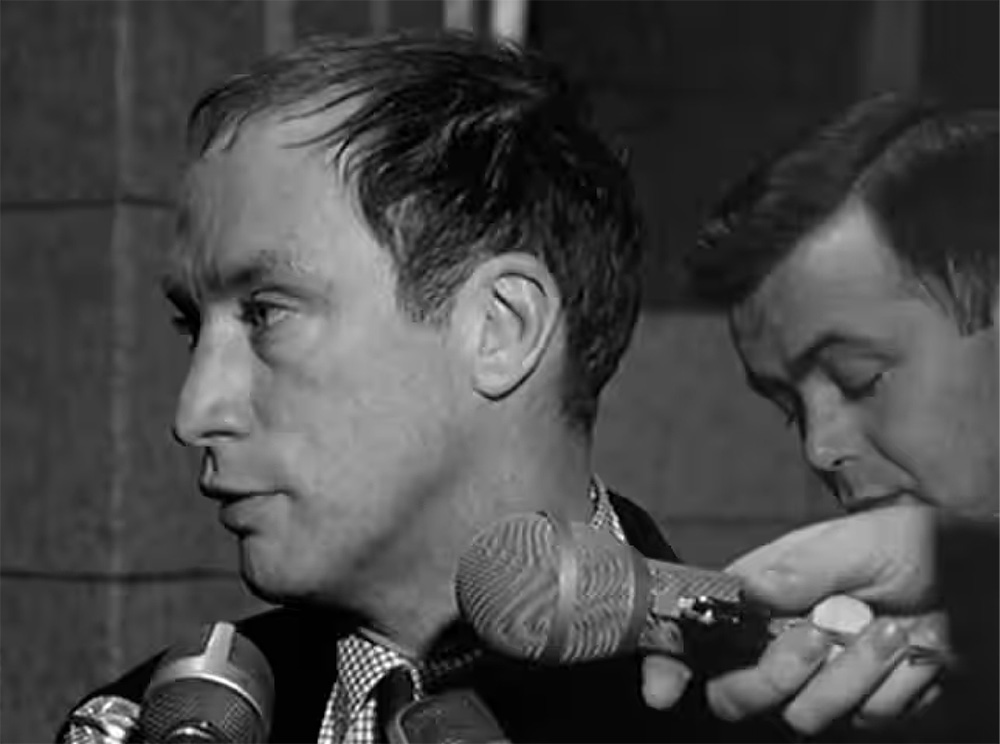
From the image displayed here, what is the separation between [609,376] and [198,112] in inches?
14.4

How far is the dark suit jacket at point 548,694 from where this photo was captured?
1845 mm

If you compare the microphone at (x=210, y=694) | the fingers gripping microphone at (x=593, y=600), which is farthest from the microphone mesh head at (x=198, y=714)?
the fingers gripping microphone at (x=593, y=600)

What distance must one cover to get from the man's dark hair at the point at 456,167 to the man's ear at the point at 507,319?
0.04 feet

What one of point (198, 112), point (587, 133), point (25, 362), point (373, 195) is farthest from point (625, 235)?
point (25, 362)

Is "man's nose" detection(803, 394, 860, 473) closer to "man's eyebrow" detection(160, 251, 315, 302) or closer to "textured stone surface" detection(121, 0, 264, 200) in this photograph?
"man's eyebrow" detection(160, 251, 315, 302)

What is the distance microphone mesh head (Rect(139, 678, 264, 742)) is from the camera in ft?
5.79

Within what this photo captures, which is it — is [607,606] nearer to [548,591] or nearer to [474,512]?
[548,591]

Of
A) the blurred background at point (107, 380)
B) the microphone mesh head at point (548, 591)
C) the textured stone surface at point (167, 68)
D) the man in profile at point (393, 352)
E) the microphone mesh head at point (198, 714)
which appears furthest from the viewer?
the textured stone surface at point (167, 68)

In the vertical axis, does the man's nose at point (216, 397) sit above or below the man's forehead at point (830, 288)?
below

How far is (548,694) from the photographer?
191 cm

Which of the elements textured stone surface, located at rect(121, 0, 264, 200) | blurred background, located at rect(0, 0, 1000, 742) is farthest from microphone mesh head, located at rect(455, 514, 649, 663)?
textured stone surface, located at rect(121, 0, 264, 200)

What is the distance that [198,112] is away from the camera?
6.48ft

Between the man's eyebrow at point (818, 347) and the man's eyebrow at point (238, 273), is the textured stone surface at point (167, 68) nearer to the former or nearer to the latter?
the man's eyebrow at point (238, 273)

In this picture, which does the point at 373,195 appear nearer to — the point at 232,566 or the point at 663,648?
the point at 663,648
